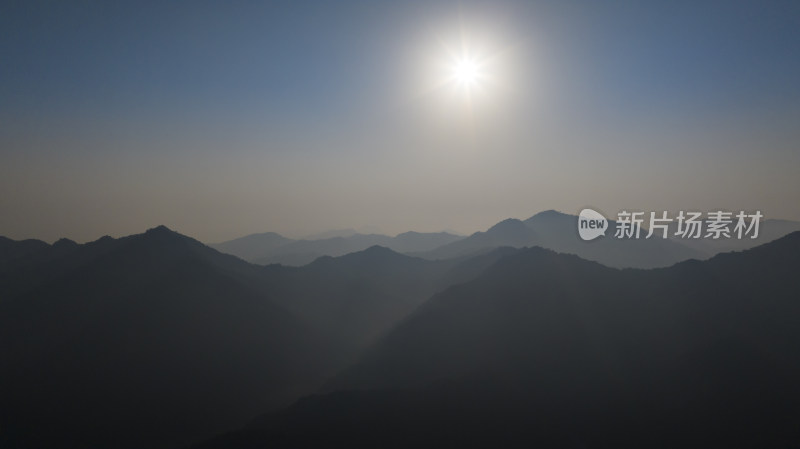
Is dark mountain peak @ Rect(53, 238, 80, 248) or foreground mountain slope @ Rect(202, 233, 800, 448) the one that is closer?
foreground mountain slope @ Rect(202, 233, 800, 448)

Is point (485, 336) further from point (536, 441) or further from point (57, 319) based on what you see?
point (57, 319)

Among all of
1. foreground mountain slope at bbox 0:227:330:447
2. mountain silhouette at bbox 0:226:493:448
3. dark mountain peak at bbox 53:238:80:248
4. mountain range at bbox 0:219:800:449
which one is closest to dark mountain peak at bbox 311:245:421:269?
mountain silhouette at bbox 0:226:493:448

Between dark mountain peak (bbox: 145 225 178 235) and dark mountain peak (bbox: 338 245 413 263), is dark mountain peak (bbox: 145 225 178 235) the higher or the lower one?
the higher one

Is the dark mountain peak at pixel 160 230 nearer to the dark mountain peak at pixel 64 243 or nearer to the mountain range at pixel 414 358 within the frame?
the mountain range at pixel 414 358

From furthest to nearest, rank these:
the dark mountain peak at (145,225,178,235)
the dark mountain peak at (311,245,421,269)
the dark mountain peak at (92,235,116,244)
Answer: the dark mountain peak at (311,245,421,269) → the dark mountain peak at (92,235,116,244) → the dark mountain peak at (145,225,178,235)

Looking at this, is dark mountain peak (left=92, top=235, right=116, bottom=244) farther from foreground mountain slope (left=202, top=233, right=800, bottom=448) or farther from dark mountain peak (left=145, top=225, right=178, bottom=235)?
foreground mountain slope (left=202, top=233, right=800, bottom=448)

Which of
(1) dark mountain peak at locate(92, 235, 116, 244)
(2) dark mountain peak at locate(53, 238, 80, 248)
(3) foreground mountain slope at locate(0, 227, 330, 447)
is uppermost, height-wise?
(1) dark mountain peak at locate(92, 235, 116, 244)

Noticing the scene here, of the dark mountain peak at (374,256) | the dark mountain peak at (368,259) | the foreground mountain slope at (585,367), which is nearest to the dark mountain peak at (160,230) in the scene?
the dark mountain peak at (368,259)

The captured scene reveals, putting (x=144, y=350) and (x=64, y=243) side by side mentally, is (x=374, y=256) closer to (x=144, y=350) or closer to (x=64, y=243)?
(x=144, y=350)
